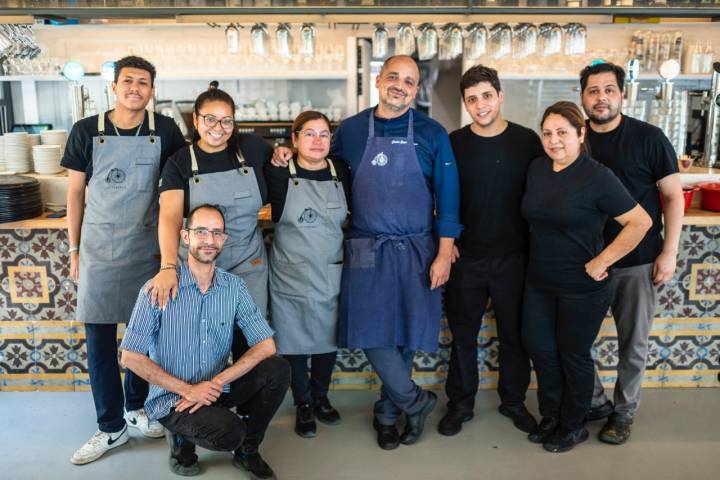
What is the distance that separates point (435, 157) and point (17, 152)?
2.33 m

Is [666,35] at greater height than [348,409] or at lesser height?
greater

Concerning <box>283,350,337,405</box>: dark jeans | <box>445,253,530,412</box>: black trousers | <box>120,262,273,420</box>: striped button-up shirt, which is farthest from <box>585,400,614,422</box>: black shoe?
<box>120,262,273,420</box>: striped button-up shirt

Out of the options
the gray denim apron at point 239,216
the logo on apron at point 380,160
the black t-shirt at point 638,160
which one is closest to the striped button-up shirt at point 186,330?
the gray denim apron at point 239,216

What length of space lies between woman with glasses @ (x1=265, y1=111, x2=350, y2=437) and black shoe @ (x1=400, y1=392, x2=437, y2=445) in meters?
0.48

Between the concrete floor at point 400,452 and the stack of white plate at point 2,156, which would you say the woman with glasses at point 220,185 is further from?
the stack of white plate at point 2,156

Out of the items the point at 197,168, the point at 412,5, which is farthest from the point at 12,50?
Result: the point at 197,168

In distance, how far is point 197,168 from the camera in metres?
2.93

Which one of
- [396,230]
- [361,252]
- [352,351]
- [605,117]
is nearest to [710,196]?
[605,117]

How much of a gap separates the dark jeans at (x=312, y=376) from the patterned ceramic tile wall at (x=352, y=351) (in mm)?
422

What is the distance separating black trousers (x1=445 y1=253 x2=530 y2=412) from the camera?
3189 mm

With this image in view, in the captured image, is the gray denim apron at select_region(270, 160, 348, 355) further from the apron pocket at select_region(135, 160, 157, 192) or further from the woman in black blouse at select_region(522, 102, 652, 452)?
the woman in black blouse at select_region(522, 102, 652, 452)

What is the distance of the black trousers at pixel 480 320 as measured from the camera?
126 inches

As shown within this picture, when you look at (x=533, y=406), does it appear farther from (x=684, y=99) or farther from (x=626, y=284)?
(x=684, y=99)

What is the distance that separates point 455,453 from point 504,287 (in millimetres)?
761
